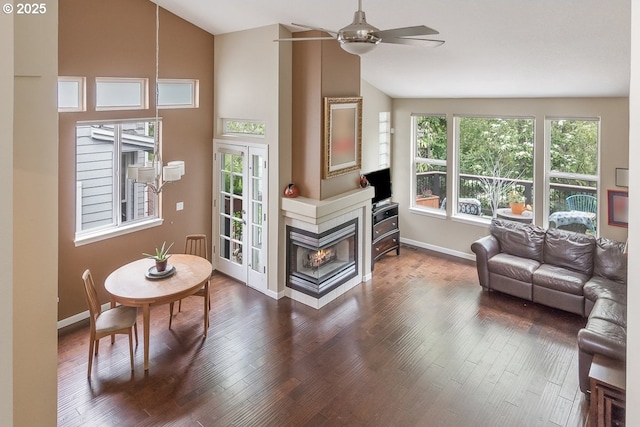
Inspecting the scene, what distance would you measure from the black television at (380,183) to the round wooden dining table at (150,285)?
3465 millimetres

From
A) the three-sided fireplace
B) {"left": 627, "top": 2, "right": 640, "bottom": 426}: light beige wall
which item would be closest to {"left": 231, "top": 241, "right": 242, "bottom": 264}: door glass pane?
the three-sided fireplace

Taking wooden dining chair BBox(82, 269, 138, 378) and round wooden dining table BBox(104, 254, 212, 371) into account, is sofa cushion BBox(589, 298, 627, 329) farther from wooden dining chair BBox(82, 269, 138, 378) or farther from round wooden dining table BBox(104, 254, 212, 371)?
wooden dining chair BBox(82, 269, 138, 378)

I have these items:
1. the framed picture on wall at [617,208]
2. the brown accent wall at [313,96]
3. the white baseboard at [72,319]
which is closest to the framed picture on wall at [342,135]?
the brown accent wall at [313,96]

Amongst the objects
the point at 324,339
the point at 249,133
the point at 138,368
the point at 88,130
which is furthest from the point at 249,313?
the point at 88,130

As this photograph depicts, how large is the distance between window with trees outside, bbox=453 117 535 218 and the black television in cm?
131

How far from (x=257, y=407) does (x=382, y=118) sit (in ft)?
19.5

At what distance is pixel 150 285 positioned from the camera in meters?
4.56

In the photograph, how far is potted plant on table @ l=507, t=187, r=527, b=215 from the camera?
24.0 feet

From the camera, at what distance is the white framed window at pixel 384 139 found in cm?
834

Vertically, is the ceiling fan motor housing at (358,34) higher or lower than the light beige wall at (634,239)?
higher

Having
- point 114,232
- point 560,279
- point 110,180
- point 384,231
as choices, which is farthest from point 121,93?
point 560,279

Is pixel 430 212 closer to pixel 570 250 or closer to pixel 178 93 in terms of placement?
pixel 570 250

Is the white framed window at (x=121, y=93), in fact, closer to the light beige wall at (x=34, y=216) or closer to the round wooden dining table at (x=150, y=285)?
the round wooden dining table at (x=150, y=285)

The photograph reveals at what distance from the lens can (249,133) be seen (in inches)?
250
